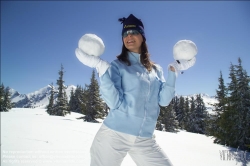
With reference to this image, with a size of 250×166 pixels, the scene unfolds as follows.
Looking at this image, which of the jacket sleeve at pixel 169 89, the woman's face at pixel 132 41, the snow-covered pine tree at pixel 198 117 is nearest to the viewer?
the jacket sleeve at pixel 169 89

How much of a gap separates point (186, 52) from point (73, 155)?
3.47 meters

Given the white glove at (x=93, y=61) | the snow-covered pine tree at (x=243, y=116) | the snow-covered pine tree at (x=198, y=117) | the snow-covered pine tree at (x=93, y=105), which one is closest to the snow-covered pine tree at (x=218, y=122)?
the snow-covered pine tree at (x=243, y=116)

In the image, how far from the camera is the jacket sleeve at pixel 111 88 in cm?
164

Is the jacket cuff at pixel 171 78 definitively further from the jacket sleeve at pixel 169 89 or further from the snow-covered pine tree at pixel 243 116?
the snow-covered pine tree at pixel 243 116

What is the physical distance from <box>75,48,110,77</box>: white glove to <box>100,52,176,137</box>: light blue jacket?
7 cm

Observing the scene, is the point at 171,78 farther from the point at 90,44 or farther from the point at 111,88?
the point at 90,44

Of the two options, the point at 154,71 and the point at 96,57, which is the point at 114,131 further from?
the point at 154,71

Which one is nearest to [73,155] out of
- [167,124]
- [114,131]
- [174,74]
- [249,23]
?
[114,131]

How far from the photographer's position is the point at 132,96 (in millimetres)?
1766

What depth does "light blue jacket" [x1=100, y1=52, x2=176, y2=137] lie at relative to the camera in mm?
1697

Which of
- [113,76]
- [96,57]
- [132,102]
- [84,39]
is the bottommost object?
[132,102]

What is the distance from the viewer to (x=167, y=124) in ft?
95.8

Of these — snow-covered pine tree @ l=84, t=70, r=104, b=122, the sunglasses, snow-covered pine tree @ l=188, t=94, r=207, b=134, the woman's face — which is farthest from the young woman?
snow-covered pine tree @ l=188, t=94, r=207, b=134

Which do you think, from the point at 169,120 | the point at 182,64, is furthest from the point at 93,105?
the point at 182,64
